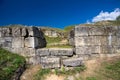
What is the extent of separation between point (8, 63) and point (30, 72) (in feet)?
4.82

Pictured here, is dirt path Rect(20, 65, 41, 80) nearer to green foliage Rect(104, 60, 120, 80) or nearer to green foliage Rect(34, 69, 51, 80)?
green foliage Rect(34, 69, 51, 80)

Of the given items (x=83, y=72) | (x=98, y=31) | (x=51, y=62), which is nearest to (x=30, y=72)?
(x=51, y=62)

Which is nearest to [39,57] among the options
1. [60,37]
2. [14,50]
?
[14,50]

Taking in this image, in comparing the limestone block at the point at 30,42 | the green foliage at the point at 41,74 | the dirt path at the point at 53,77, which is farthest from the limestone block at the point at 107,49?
the limestone block at the point at 30,42

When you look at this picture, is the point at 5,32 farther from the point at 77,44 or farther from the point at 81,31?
the point at 81,31

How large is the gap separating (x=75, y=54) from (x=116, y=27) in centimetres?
328

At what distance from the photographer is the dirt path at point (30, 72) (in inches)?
388

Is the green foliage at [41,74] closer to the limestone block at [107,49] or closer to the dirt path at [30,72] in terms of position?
the dirt path at [30,72]

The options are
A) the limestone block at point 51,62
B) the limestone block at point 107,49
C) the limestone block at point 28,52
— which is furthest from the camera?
the limestone block at point 28,52

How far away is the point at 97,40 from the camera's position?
1112cm

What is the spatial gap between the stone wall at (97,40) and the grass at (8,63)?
384 centimetres

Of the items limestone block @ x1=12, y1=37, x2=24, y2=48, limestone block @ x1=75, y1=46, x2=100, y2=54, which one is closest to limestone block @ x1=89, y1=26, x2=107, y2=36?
Answer: limestone block @ x1=75, y1=46, x2=100, y2=54

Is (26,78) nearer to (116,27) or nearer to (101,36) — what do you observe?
(101,36)

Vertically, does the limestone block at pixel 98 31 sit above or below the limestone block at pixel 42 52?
above
